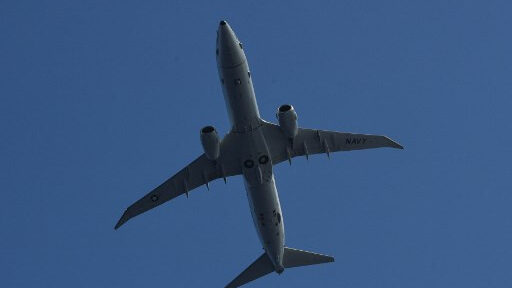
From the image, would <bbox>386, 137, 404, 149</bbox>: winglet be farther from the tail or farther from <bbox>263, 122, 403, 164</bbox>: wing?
the tail

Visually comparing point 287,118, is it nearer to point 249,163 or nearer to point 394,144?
point 249,163

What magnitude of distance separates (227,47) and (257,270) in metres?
17.8

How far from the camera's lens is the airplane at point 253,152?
5516 centimetres

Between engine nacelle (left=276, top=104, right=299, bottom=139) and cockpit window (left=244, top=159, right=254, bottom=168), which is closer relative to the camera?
engine nacelle (left=276, top=104, right=299, bottom=139)

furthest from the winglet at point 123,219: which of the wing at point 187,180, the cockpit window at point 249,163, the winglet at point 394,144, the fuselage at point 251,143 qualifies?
the winglet at point 394,144

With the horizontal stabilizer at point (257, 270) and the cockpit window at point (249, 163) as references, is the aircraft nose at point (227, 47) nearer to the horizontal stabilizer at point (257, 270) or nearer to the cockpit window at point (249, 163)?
the cockpit window at point (249, 163)

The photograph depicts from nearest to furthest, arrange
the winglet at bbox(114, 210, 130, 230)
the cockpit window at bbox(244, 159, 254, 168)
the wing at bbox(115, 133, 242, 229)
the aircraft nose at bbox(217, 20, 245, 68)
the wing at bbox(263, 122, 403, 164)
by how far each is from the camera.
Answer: the aircraft nose at bbox(217, 20, 245, 68) < the cockpit window at bbox(244, 159, 254, 168) < the wing at bbox(263, 122, 403, 164) < the wing at bbox(115, 133, 242, 229) < the winglet at bbox(114, 210, 130, 230)

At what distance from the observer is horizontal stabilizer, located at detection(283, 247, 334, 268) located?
2437 inches

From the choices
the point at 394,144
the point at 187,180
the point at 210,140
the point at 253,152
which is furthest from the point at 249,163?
the point at 394,144

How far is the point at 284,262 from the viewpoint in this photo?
6178 cm

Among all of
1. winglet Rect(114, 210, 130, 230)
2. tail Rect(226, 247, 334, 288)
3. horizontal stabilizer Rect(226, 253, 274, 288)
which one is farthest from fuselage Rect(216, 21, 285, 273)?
winglet Rect(114, 210, 130, 230)

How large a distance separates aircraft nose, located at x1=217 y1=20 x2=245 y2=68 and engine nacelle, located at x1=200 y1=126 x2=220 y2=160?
15.2 feet

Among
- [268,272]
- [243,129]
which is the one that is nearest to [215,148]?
[243,129]

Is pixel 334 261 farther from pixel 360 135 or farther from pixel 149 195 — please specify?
pixel 149 195
